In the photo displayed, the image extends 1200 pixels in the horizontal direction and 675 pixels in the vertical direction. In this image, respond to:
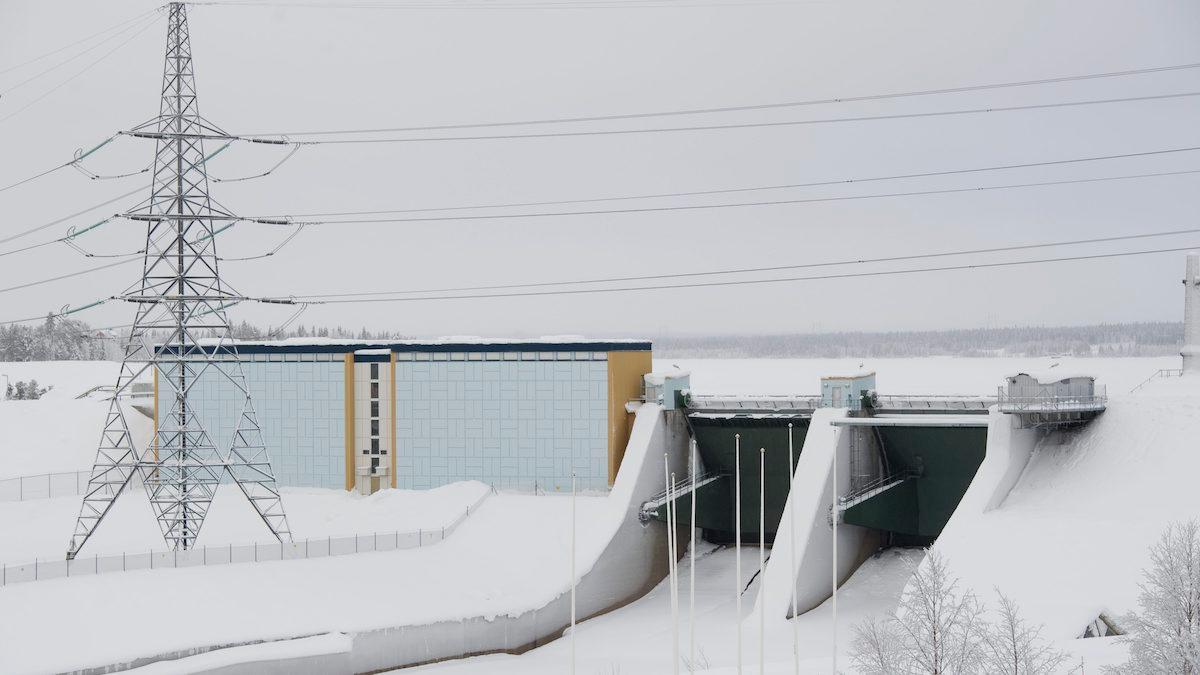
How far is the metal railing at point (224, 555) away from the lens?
97.3 ft

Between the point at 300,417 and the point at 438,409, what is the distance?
17.9 ft

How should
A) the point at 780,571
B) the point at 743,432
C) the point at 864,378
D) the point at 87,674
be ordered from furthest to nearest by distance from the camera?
the point at 743,432 < the point at 864,378 < the point at 780,571 < the point at 87,674

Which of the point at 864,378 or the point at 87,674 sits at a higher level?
the point at 864,378

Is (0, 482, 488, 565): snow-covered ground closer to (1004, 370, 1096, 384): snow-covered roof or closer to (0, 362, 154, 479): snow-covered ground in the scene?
(0, 362, 154, 479): snow-covered ground

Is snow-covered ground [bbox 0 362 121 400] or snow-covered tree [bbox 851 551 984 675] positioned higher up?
snow-covered ground [bbox 0 362 121 400]

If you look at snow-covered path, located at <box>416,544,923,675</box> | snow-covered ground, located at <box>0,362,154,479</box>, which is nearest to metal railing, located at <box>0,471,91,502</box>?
snow-covered ground, located at <box>0,362,154,479</box>

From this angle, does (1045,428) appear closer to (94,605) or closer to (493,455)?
(493,455)

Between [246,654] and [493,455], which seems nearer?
[246,654]

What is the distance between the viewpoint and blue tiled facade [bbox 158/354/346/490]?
44031mm

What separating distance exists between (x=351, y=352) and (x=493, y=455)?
6.72 metres

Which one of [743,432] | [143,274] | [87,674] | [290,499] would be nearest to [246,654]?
[87,674]

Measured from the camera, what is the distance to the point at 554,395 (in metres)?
42.4

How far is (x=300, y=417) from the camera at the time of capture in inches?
1745

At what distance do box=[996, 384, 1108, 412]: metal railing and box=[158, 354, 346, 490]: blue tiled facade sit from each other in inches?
912
